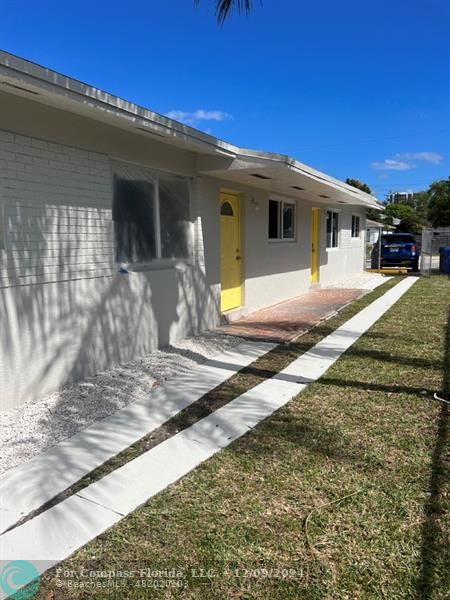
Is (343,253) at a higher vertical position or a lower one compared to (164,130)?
lower

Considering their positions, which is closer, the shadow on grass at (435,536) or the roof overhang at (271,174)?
the shadow on grass at (435,536)

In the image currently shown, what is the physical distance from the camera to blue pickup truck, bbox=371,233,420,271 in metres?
20.9

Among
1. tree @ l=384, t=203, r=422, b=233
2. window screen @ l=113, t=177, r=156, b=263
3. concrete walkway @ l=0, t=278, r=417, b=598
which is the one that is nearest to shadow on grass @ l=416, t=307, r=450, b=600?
concrete walkway @ l=0, t=278, r=417, b=598

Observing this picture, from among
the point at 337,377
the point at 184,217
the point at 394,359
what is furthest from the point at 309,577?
the point at 184,217

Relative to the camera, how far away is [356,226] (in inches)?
764

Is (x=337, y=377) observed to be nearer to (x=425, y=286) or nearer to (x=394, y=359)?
(x=394, y=359)

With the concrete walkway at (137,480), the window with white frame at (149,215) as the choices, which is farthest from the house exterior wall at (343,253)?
the concrete walkway at (137,480)

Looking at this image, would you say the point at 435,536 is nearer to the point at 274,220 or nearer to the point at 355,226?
the point at 274,220

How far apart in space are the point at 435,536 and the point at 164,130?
5096 mm

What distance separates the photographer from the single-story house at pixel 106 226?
439 cm

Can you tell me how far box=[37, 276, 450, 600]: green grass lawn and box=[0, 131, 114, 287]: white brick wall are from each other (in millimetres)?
2745

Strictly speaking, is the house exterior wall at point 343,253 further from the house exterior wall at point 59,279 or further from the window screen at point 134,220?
the house exterior wall at point 59,279

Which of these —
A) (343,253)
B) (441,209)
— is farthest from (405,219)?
(343,253)

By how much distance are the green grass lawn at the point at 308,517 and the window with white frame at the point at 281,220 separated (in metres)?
6.79
